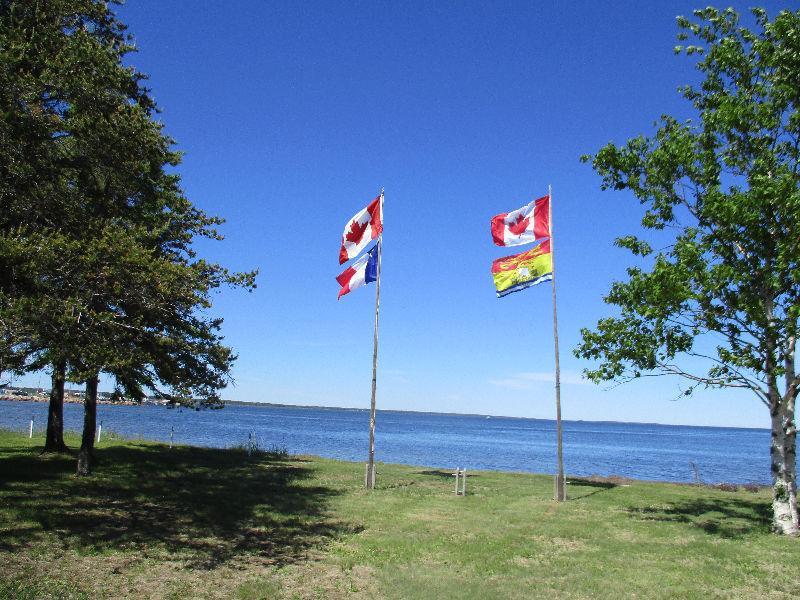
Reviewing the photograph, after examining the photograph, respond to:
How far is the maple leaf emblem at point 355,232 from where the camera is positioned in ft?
74.3

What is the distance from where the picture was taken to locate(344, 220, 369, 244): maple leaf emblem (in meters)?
22.6

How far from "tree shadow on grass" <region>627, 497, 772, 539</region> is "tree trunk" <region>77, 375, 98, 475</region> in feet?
55.4

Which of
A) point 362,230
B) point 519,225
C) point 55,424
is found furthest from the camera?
point 55,424

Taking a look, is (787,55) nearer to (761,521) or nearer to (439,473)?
(761,521)

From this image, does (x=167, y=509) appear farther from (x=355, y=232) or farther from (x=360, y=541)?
(x=355, y=232)

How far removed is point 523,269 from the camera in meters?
20.2

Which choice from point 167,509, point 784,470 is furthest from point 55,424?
point 784,470

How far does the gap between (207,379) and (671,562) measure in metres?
16.5

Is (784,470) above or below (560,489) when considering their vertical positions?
above

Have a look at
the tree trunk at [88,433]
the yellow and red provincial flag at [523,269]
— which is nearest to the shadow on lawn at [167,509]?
the tree trunk at [88,433]

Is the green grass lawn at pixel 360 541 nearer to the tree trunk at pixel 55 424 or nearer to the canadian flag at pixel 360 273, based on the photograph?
the tree trunk at pixel 55 424

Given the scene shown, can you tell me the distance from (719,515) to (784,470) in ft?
11.3

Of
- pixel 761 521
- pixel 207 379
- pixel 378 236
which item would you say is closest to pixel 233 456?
pixel 207 379

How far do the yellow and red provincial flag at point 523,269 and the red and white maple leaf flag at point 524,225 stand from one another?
45 centimetres
